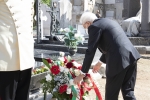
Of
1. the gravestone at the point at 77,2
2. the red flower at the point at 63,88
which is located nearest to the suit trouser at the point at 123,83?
the red flower at the point at 63,88

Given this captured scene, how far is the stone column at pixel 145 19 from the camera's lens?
9469 millimetres

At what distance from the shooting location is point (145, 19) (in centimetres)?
964

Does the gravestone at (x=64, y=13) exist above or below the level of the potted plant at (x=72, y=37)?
above

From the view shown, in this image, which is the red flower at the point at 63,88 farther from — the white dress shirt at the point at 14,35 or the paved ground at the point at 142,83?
the white dress shirt at the point at 14,35

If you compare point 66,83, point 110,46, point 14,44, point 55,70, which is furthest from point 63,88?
point 14,44

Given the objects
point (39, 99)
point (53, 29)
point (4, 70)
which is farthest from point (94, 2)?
point (4, 70)

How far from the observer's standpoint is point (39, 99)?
360 cm

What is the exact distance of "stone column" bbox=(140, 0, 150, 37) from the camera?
9.47 m

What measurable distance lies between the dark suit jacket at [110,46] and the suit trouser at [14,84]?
772 mm

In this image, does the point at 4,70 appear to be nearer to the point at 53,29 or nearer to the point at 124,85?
the point at 124,85

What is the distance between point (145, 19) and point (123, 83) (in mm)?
7265

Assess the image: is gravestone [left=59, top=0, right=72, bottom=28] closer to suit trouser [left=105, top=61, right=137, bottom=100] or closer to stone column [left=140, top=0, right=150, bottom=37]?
stone column [left=140, top=0, right=150, bottom=37]

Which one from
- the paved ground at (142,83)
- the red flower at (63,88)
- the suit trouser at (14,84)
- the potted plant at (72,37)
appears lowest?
the paved ground at (142,83)

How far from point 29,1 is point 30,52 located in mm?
425
